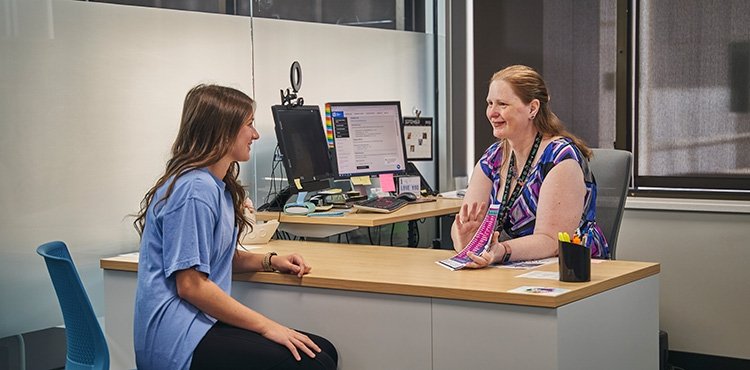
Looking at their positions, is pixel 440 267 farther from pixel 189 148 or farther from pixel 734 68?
pixel 734 68

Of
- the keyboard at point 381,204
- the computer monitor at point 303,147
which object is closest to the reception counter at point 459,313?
the keyboard at point 381,204

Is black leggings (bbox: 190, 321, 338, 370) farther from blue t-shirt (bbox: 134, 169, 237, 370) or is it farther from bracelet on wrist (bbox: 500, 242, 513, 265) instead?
bracelet on wrist (bbox: 500, 242, 513, 265)

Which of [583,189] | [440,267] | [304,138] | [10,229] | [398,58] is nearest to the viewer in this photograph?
[440,267]

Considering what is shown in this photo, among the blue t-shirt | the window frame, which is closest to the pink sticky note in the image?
the window frame

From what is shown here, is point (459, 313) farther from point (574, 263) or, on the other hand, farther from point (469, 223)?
point (469, 223)

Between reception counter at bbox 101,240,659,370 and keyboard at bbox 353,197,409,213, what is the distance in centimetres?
99

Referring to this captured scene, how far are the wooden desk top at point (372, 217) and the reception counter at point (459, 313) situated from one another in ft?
2.57

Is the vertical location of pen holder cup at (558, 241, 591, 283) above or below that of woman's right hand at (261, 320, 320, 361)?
above

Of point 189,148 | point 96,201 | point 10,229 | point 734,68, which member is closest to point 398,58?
point 734,68

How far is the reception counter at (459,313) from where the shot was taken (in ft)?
7.82

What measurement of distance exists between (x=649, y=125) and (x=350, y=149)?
5.09 ft

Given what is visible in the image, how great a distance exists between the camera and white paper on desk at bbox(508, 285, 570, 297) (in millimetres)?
2359

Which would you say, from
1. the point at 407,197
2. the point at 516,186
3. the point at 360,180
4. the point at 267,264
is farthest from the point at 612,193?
the point at 267,264

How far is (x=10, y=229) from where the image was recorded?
133 inches
